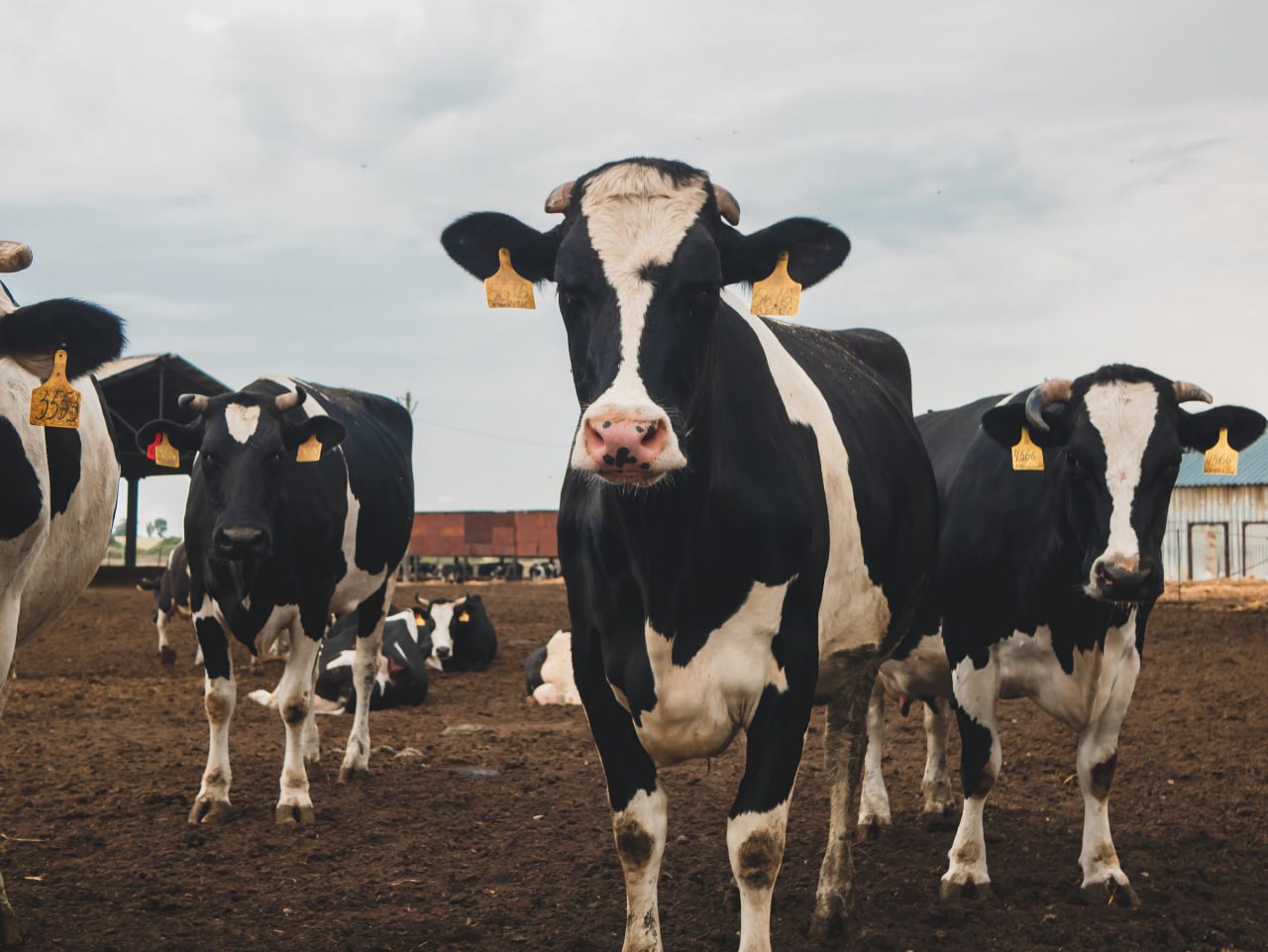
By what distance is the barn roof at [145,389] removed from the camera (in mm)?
24595

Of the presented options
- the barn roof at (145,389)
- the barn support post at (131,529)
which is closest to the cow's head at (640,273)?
the barn roof at (145,389)

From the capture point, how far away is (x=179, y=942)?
4582 millimetres

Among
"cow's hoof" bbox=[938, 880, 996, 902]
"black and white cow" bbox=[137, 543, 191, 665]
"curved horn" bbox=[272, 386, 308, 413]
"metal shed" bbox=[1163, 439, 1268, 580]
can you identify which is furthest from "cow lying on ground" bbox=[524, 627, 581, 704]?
"metal shed" bbox=[1163, 439, 1268, 580]

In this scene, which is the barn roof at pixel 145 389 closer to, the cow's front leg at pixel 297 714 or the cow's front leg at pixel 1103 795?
the cow's front leg at pixel 297 714

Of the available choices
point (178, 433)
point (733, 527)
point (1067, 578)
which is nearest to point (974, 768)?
point (1067, 578)

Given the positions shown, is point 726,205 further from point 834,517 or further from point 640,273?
point 834,517

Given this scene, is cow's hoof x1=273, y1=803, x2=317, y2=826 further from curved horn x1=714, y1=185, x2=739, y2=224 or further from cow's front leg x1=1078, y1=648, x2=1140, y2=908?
curved horn x1=714, y1=185, x2=739, y2=224

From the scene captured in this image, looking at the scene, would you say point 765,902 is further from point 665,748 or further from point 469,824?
point 469,824

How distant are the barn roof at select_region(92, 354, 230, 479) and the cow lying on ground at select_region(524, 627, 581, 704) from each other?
13056 mm

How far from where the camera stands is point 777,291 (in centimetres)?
407

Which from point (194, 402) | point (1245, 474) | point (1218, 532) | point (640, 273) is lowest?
point (1218, 532)

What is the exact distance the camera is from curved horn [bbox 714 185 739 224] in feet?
12.7

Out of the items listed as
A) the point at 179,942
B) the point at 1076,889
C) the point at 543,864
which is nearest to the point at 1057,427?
the point at 1076,889

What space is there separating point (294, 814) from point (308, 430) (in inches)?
85.1
